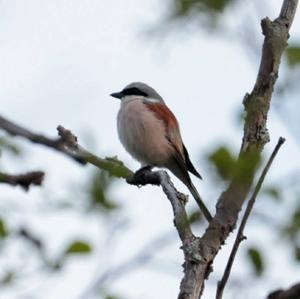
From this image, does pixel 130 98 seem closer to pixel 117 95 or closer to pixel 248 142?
pixel 117 95

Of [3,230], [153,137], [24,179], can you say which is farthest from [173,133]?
[24,179]

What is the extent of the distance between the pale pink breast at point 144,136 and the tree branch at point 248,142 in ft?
10.8

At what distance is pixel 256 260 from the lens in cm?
220

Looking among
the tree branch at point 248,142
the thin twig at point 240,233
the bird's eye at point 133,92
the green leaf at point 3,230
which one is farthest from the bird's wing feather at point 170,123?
the thin twig at point 240,233

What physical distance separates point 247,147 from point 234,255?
1101 mm

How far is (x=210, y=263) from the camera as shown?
2781 millimetres

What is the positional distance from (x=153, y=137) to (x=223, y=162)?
4638 millimetres

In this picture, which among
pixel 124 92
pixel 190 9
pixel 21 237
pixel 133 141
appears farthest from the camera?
pixel 124 92

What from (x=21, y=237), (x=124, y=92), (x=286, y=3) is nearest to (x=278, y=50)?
(x=286, y=3)

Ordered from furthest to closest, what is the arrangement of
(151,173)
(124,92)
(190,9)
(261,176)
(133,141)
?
(124,92), (133,141), (151,173), (190,9), (261,176)

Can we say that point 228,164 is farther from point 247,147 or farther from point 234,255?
point 247,147

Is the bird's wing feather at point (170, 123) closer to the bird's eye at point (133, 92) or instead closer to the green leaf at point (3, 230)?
the bird's eye at point (133, 92)

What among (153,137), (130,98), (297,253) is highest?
(130,98)

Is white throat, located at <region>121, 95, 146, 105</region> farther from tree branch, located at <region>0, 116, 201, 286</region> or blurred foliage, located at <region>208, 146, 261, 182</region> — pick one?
blurred foliage, located at <region>208, 146, 261, 182</region>
